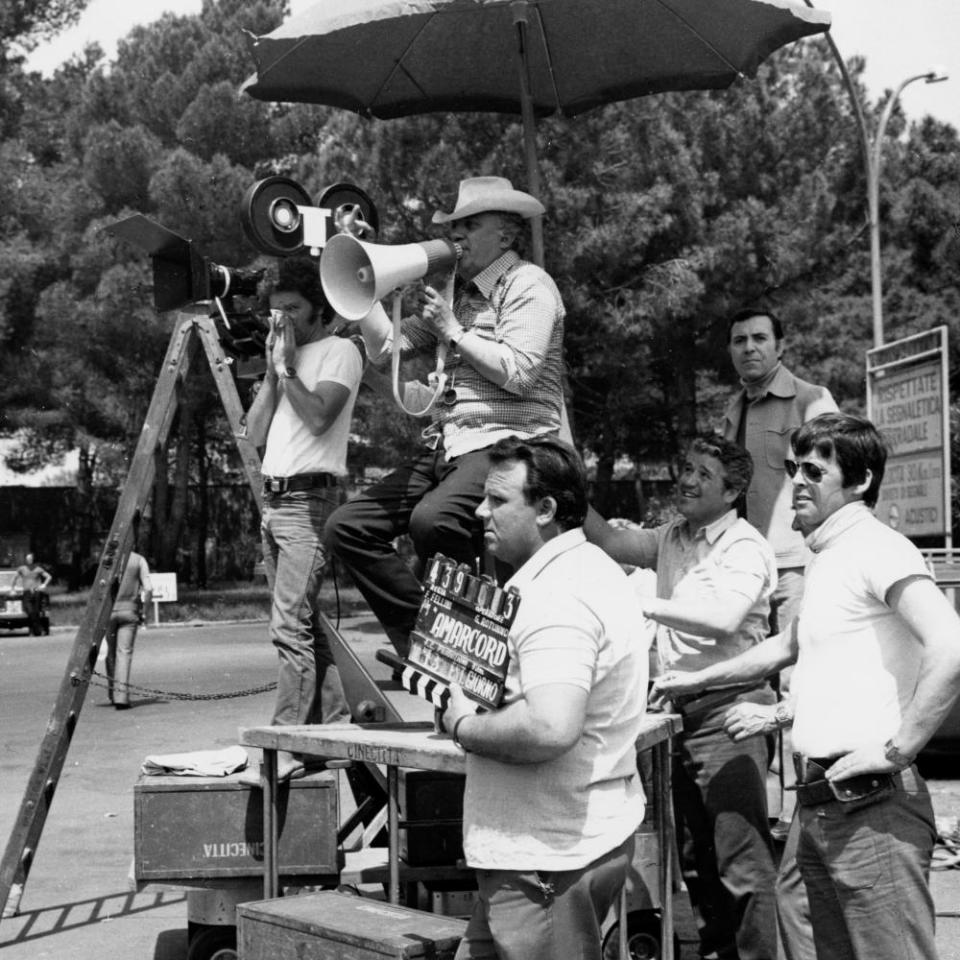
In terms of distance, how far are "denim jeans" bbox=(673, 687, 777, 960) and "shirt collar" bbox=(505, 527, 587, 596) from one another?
1802mm

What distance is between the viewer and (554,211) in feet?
70.1

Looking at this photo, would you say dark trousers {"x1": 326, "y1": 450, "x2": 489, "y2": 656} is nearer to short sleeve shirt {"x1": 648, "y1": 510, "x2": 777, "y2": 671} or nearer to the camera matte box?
the camera matte box

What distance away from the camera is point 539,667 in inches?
Result: 121

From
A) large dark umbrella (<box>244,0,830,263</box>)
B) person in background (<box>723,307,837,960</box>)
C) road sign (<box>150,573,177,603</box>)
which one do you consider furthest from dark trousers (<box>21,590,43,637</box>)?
person in background (<box>723,307,837,960</box>)

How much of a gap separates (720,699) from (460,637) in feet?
5.64

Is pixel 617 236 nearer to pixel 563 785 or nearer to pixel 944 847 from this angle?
pixel 944 847

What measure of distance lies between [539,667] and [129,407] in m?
30.1

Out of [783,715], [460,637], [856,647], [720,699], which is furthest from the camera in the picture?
[720,699]

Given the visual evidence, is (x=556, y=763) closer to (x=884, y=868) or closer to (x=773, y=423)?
(x=884, y=868)

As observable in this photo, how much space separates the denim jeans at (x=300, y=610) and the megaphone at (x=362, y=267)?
109cm

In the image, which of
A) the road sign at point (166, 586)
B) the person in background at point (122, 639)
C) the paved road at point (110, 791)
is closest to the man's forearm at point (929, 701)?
the paved road at point (110, 791)

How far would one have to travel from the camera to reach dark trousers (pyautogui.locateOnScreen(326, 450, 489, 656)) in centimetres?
454

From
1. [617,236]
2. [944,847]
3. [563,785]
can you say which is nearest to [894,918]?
[563,785]

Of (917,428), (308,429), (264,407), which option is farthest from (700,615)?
(917,428)
